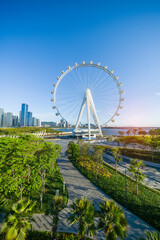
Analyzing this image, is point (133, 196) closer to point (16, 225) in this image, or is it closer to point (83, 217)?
point (83, 217)

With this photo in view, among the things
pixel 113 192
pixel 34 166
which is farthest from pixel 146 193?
pixel 34 166

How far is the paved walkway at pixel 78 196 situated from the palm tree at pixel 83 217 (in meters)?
2.54

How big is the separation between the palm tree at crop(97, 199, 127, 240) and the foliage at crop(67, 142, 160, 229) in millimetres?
5460

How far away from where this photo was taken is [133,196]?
37.3 ft

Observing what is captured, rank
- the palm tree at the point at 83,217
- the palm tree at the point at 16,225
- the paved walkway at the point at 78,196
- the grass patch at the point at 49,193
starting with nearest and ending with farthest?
the palm tree at the point at 16,225 → the palm tree at the point at 83,217 → the paved walkway at the point at 78,196 → the grass patch at the point at 49,193

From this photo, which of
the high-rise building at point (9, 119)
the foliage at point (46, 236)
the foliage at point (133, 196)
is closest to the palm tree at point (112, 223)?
the foliage at point (46, 236)

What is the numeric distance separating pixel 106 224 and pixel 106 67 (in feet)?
143

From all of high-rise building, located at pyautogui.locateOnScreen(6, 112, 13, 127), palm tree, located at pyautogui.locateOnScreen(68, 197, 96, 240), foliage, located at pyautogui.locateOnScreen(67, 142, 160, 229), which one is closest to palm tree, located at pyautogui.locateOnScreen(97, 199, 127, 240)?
palm tree, located at pyautogui.locateOnScreen(68, 197, 96, 240)

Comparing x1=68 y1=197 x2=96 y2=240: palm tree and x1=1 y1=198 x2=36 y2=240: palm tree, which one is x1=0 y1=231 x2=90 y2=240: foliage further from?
x1=1 y1=198 x2=36 y2=240: palm tree

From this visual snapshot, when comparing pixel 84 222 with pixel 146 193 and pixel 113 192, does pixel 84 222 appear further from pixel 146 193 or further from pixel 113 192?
pixel 146 193

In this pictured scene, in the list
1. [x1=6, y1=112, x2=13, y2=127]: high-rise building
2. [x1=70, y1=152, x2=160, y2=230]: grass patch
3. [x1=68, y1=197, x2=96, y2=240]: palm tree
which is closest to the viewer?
[x1=68, y1=197, x2=96, y2=240]: palm tree

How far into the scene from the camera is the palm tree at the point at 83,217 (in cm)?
507

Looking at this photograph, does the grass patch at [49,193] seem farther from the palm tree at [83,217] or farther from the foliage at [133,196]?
the palm tree at [83,217]

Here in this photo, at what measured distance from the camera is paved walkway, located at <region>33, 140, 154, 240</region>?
7.62 meters
